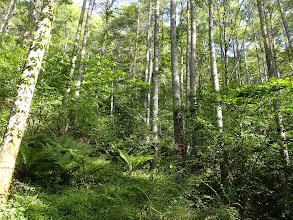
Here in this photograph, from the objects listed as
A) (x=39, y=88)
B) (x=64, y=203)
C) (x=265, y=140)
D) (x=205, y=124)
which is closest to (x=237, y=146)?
(x=265, y=140)

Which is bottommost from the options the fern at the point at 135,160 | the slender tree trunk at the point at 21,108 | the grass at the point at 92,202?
the grass at the point at 92,202

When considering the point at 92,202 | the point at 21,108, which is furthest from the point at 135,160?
the point at 21,108

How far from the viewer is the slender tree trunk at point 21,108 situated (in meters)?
2.76

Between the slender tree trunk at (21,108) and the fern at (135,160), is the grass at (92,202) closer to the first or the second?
the slender tree trunk at (21,108)

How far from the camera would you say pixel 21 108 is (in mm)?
3006

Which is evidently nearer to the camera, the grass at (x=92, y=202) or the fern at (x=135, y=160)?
the grass at (x=92, y=202)

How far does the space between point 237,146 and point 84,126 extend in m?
5.99

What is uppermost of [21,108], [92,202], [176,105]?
[176,105]

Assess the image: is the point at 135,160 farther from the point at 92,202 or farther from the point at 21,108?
the point at 21,108

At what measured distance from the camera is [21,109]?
9.86 feet

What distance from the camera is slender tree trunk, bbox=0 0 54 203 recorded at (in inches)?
109

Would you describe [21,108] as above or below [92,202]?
above

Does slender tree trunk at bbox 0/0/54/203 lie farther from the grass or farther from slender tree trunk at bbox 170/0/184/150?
slender tree trunk at bbox 170/0/184/150

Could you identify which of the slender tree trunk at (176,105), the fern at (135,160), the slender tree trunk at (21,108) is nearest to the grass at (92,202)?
the slender tree trunk at (21,108)
